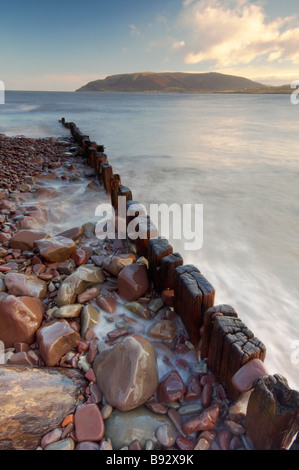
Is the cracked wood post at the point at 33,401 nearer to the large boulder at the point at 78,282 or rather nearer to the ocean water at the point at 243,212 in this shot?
the large boulder at the point at 78,282

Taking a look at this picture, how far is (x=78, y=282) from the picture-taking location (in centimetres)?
253

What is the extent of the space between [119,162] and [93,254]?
5873mm

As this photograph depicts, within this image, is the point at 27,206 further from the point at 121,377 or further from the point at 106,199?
the point at 121,377

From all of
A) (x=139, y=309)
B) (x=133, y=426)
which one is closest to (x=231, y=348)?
(x=133, y=426)

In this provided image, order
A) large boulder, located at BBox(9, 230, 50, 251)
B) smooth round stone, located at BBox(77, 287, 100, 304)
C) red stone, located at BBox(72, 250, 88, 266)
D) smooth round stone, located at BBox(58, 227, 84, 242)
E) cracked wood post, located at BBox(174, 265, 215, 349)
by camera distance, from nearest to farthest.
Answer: cracked wood post, located at BBox(174, 265, 215, 349) < smooth round stone, located at BBox(77, 287, 100, 304) < red stone, located at BBox(72, 250, 88, 266) < large boulder, located at BBox(9, 230, 50, 251) < smooth round stone, located at BBox(58, 227, 84, 242)

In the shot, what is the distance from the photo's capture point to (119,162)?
337 inches

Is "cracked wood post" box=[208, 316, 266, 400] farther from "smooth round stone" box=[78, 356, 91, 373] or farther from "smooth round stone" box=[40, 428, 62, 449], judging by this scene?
"smooth round stone" box=[40, 428, 62, 449]

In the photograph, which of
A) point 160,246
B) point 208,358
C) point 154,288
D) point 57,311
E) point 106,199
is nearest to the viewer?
point 208,358

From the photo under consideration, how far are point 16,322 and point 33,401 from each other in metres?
0.62

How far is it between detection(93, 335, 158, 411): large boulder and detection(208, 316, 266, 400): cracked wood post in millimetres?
398

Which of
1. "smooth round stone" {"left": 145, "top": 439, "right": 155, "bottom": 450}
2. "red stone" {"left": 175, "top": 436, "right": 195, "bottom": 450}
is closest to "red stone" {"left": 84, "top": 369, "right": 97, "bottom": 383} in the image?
"smooth round stone" {"left": 145, "top": 439, "right": 155, "bottom": 450}

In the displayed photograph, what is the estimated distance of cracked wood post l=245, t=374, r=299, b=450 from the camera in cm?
121

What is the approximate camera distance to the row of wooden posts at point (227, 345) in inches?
48.6
